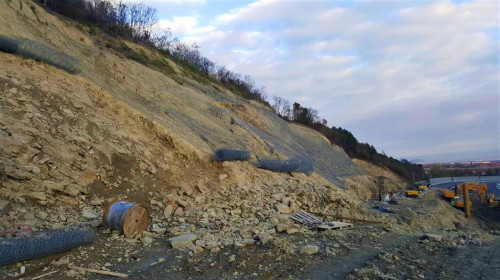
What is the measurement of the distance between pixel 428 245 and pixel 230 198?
5089mm

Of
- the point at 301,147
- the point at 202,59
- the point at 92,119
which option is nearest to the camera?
the point at 92,119

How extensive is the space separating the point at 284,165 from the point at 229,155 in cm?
336

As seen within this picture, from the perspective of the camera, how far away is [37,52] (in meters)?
10.6

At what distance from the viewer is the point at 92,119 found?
1039 centimetres

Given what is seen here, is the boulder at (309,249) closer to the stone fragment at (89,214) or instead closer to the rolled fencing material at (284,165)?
the stone fragment at (89,214)

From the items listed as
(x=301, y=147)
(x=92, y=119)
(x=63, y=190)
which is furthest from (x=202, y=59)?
(x=63, y=190)

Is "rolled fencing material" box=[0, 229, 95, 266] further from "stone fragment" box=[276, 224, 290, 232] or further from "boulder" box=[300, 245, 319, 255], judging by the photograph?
"stone fragment" box=[276, 224, 290, 232]

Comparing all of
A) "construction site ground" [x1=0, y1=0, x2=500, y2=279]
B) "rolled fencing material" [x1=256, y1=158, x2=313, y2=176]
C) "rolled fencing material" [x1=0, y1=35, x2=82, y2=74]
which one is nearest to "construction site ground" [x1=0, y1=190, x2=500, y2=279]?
"construction site ground" [x1=0, y1=0, x2=500, y2=279]

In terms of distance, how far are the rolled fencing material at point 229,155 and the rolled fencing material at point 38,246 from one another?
5.59m

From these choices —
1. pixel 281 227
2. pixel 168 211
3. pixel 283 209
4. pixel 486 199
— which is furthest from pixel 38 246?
pixel 486 199

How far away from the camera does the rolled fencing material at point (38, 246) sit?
5.33m

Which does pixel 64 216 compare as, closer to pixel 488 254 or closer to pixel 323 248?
pixel 323 248

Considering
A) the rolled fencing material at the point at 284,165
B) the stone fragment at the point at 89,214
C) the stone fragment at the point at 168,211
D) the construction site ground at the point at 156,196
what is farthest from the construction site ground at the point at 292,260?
the rolled fencing material at the point at 284,165

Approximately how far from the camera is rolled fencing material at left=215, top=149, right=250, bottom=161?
11.5 m
